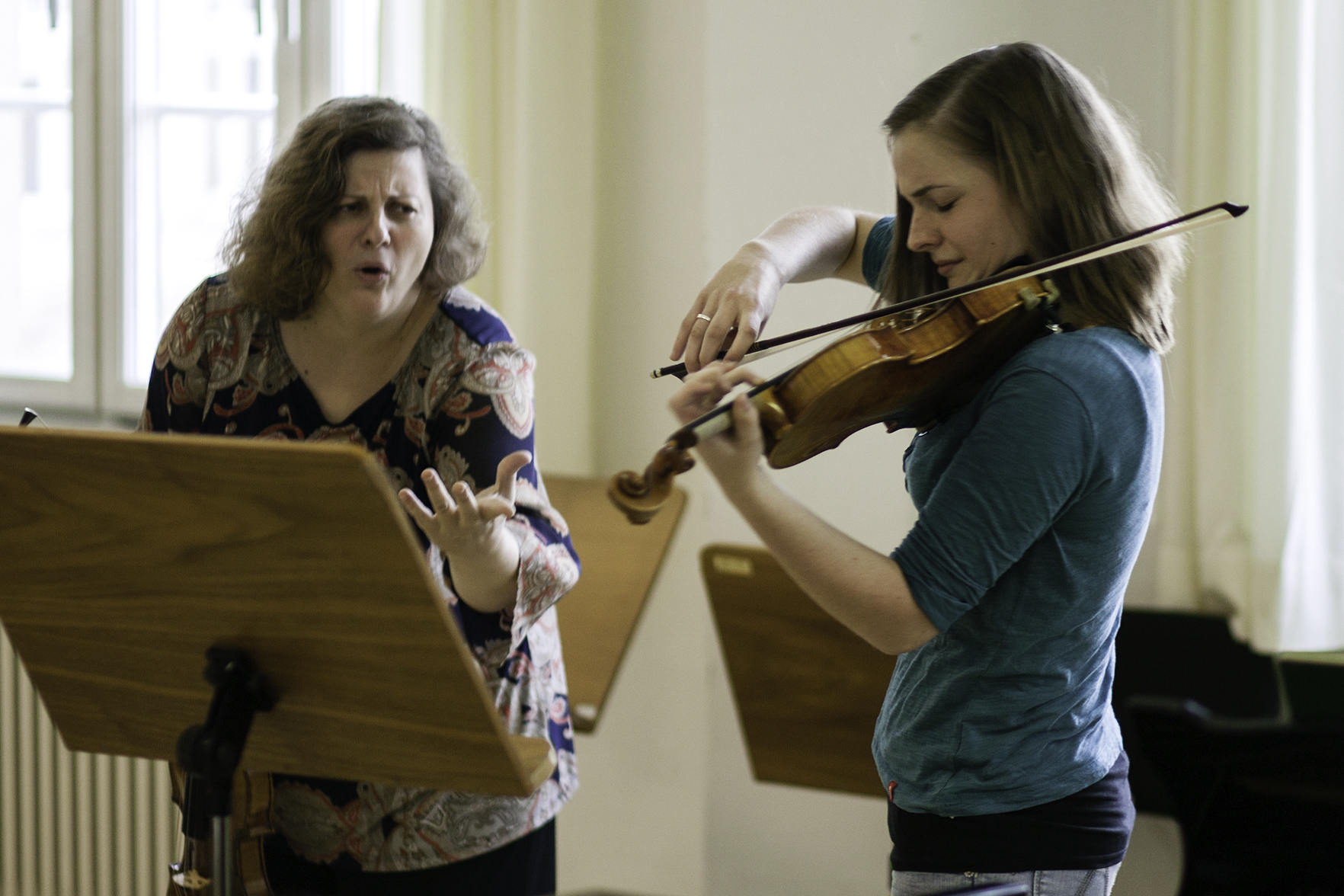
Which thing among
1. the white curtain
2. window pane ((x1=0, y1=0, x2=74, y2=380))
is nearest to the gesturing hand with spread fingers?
the white curtain

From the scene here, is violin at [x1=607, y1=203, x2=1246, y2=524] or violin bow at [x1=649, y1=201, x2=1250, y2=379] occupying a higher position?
violin bow at [x1=649, y1=201, x2=1250, y2=379]

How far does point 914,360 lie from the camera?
1.03 m

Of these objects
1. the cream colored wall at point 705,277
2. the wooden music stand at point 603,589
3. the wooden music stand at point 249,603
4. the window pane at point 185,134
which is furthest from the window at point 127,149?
the wooden music stand at point 249,603

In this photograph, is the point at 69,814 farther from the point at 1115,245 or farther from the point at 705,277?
the point at 1115,245

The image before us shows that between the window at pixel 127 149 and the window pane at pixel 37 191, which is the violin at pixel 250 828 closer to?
the window at pixel 127 149

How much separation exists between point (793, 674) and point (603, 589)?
0.41 metres

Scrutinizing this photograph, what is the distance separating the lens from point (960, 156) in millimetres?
1078

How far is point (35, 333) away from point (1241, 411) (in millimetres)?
2841

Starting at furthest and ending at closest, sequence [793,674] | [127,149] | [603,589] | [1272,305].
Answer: [127,149], [603,589], [793,674], [1272,305]

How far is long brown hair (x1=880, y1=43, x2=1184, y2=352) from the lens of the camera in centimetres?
105

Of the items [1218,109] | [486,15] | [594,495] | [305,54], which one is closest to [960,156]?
[1218,109]

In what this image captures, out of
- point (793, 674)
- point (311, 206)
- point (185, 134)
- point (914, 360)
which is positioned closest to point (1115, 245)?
point (914, 360)

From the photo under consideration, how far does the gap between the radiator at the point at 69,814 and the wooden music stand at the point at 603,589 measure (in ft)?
3.50

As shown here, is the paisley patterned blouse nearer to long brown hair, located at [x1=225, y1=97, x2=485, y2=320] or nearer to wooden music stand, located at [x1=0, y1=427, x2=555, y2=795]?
long brown hair, located at [x1=225, y1=97, x2=485, y2=320]
